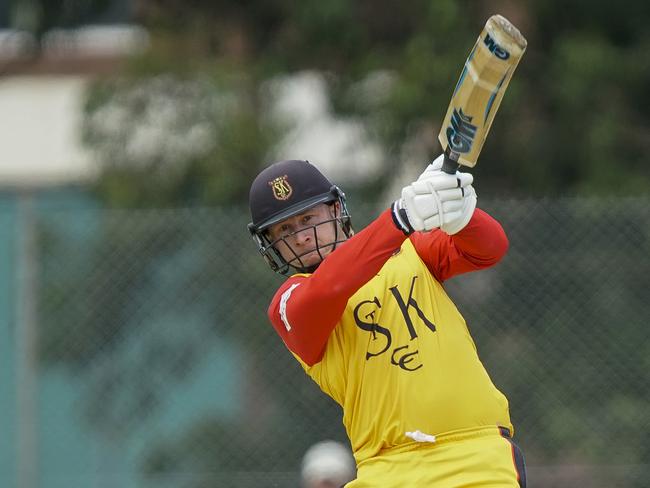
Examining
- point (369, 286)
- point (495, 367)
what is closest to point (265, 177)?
point (369, 286)

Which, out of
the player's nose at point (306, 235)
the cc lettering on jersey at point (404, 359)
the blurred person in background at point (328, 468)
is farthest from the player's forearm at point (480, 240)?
the blurred person in background at point (328, 468)

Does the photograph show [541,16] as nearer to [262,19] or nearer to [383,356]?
[262,19]

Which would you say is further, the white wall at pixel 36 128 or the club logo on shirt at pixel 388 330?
the white wall at pixel 36 128

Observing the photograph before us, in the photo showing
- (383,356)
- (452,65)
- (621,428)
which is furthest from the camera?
(452,65)

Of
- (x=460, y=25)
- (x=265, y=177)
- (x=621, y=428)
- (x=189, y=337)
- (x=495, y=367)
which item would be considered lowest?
(x=621, y=428)

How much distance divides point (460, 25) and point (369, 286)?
20.2ft

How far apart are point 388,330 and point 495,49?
0.94 m

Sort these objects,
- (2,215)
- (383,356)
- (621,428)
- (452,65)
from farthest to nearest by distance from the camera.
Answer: (452,65)
(2,215)
(621,428)
(383,356)

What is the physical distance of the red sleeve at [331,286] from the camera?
3818mm

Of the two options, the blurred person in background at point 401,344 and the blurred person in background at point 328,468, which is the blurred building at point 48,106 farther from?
the blurred person in background at point 401,344

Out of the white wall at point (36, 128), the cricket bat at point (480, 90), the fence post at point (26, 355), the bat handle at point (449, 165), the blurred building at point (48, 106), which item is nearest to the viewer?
the cricket bat at point (480, 90)

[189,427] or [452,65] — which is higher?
[452,65]

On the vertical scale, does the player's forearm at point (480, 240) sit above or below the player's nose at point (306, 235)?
below

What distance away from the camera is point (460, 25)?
10.0 meters
